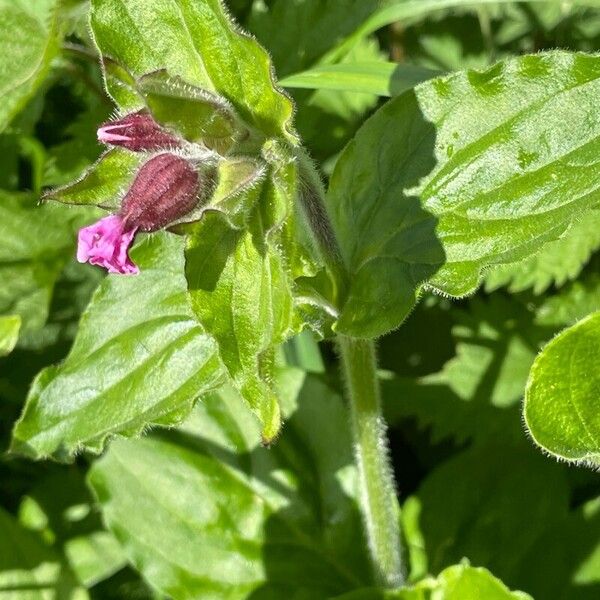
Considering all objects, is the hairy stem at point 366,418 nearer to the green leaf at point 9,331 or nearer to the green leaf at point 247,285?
the green leaf at point 247,285

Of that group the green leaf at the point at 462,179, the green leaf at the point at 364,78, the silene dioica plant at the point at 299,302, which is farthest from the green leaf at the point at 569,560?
the green leaf at the point at 364,78

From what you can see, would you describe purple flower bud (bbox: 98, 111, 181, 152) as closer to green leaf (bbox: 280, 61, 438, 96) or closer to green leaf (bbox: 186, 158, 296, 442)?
green leaf (bbox: 186, 158, 296, 442)

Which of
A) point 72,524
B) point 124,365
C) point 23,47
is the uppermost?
point 23,47

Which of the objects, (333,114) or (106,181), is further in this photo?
(333,114)

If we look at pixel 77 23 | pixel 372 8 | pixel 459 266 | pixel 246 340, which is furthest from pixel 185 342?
pixel 372 8

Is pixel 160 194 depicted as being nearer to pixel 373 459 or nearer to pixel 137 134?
pixel 137 134

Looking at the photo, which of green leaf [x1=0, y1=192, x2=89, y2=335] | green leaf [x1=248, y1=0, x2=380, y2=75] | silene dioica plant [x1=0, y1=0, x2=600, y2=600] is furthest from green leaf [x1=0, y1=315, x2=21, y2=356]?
green leaf [x1=248, y1=0, x2=380, y2=75]

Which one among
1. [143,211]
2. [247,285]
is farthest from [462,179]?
[143,211]

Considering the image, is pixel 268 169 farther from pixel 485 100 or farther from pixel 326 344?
pixel 326 344
